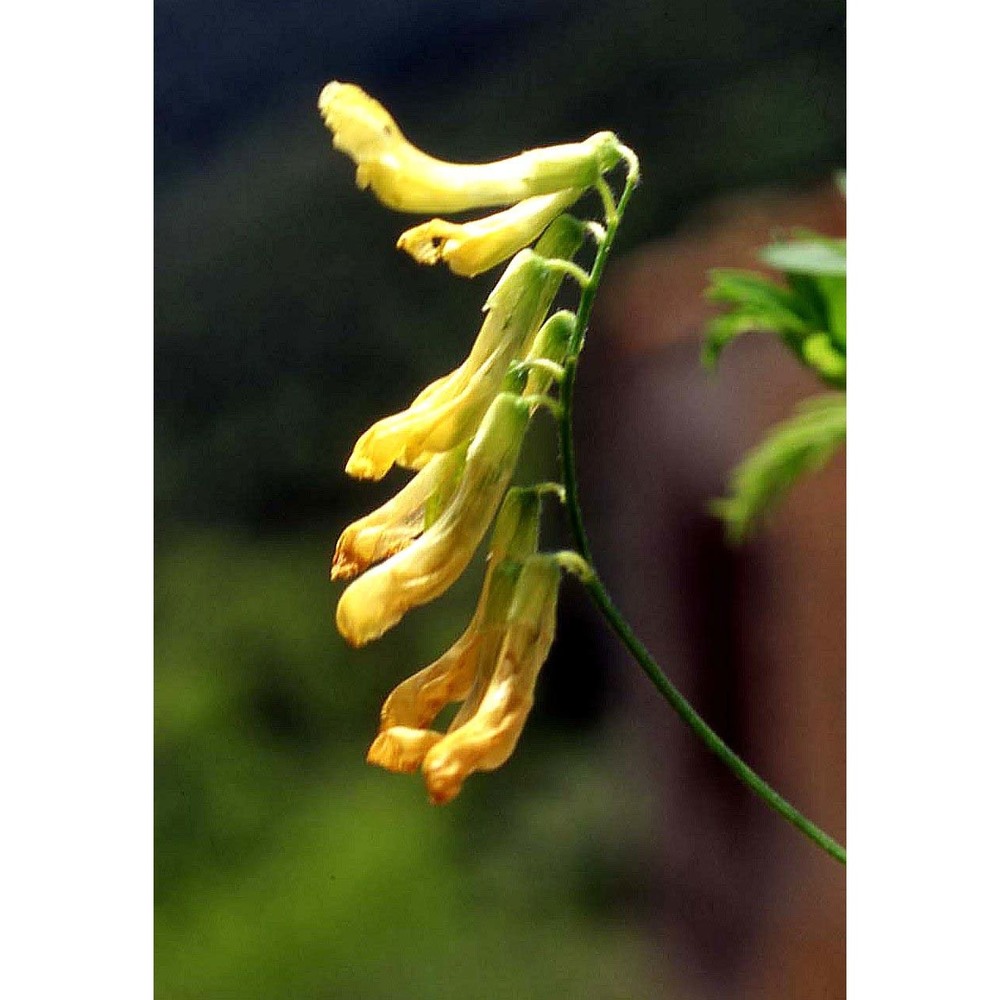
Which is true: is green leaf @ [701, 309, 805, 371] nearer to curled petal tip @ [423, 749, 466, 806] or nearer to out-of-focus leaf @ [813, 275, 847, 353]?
out-of-focus leaf @ [813, 275, 847, 353]

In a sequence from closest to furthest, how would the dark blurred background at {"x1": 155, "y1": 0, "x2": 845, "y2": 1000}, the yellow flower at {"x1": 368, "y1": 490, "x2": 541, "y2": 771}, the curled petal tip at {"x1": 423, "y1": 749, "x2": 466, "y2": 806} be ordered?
the curled petal tip at {"x1": 423, "y1": 749, "x2": 466, "y2": 806}, the yellow flower at {"x1": 368, "y1": 490, "x2": 541, "y2": 771}, the dark blurred background at {"x1": 155, "y1": 0, "x2": 845, "y2": 1000}

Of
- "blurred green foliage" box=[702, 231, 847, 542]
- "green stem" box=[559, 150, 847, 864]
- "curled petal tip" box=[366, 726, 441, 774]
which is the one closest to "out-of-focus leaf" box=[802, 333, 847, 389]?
"blurred green foliage" box=[702, 231, 847, 542]

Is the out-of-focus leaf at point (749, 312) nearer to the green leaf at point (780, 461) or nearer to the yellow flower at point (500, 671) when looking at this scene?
the green leaf at point (780, 461)

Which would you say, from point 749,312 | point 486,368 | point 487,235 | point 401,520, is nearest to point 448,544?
point 401,520

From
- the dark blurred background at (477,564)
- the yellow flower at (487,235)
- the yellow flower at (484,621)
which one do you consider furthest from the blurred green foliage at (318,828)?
the yellow flower at (487,235)
